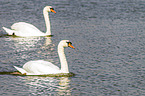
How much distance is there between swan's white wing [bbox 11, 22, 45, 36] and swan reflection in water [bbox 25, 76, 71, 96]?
985cm

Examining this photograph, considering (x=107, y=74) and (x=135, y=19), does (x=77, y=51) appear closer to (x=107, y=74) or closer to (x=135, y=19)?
(x=107, y=74)

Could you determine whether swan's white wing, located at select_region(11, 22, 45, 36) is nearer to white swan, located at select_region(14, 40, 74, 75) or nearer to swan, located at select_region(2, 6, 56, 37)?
swan, located at select_region(2, 6, 56, 37)

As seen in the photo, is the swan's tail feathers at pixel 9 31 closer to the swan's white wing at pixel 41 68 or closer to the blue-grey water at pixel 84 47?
the blue-grey water at pixel 84 47

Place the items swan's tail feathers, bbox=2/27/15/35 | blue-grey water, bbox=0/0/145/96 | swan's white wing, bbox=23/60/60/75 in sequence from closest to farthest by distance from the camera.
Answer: blue-grey water, bbox=0/0/145/96 → swan's white wing, bbox=23/60/60/75 → swan's tail feathers, bbox=2/27/15/35

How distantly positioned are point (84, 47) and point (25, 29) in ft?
19.3

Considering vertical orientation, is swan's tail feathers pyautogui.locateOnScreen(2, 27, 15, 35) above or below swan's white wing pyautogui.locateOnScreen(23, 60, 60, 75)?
above

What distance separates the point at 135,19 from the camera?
30688 millimetres

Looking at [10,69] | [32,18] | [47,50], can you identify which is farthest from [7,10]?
[10,69]

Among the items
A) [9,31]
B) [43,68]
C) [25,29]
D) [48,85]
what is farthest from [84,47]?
[48,85]

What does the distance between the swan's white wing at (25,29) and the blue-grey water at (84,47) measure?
1.62 feet

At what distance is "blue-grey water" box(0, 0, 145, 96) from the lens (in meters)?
15.7

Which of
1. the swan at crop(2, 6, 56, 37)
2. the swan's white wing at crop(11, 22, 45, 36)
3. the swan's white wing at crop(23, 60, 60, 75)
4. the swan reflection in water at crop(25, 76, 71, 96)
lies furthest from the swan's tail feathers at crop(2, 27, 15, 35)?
the swan reflection in water at crop(25, 76, 71, 96)

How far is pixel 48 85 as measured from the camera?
16.0m

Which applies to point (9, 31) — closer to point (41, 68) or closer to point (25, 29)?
point (25, 29)
